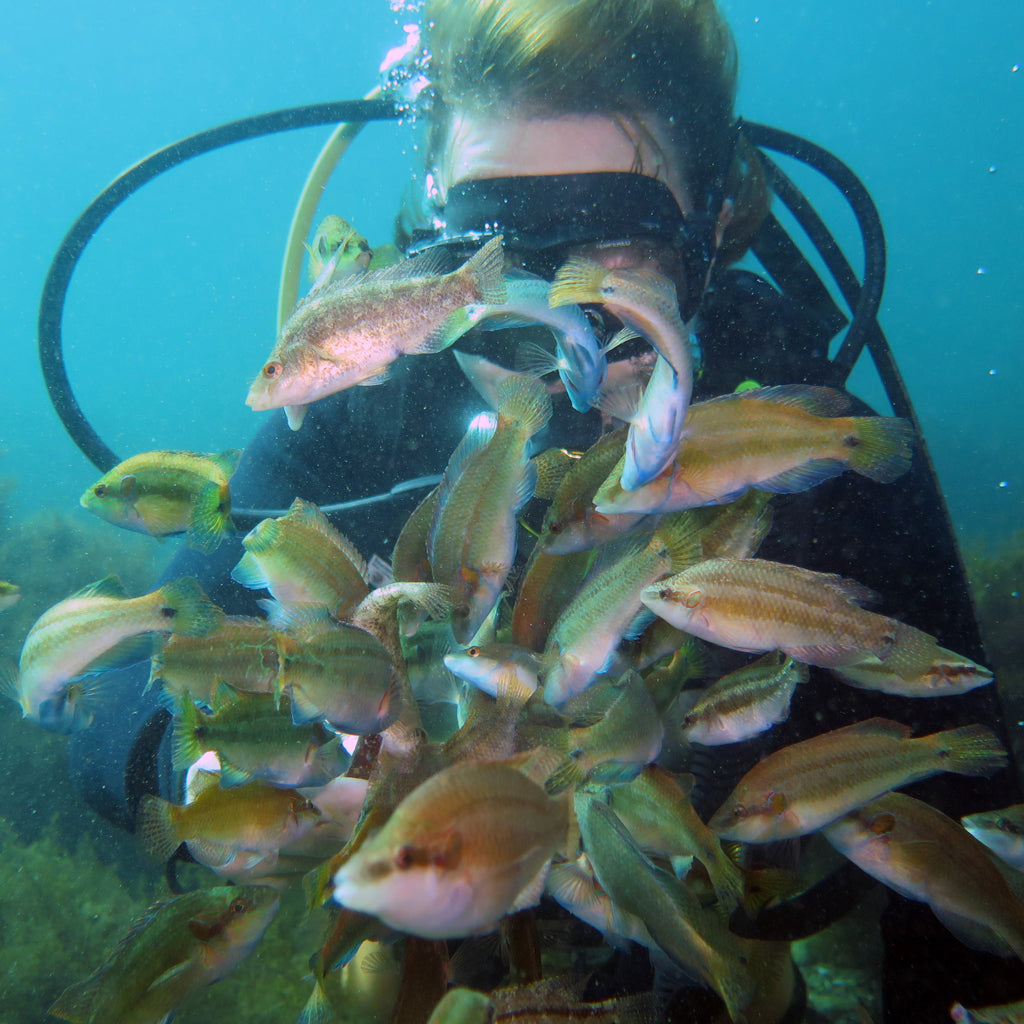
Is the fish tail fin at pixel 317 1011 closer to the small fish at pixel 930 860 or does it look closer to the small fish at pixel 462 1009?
the small fish at pixel 462 1009

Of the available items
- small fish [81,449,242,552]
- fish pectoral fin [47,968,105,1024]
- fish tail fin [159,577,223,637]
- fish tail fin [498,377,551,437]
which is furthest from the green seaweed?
fish tail fin [498,377,551,437]

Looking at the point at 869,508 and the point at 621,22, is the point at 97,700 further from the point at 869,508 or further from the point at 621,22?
the point at 621,22

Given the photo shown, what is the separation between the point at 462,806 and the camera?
29.5 inches

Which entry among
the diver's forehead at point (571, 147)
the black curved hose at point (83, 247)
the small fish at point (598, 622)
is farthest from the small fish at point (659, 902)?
the black curved hose at point (83, 247)

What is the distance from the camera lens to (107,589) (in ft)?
5.15

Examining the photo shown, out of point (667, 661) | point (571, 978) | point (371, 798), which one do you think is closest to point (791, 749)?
point (667, 661)

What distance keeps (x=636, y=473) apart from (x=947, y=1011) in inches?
82.7

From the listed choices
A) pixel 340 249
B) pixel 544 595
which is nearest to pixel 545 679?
pixel 544 595

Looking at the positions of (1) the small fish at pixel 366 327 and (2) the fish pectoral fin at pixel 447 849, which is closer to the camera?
(2) the fish pectoral fin at pixel 447 849

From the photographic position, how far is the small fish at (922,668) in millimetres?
1140

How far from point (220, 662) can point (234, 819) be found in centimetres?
33

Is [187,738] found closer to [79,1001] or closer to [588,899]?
[79,1001]

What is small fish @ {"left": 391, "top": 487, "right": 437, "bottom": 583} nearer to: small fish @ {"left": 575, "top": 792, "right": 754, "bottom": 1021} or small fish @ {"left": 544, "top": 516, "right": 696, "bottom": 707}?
small fish @ {"left": 544, "top": 516, "right": 696, "bottom": 707}

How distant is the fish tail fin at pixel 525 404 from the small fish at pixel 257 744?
736 mm
